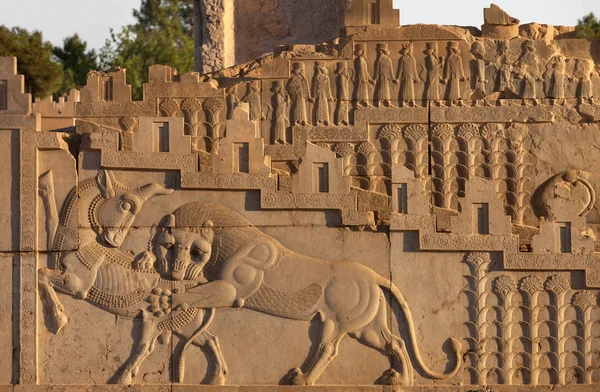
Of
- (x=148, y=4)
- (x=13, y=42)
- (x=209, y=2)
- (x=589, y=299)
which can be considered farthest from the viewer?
(x=148, y=4)

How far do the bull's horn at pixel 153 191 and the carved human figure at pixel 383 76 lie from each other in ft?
8.46

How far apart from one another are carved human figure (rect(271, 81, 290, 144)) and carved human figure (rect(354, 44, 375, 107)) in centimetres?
82

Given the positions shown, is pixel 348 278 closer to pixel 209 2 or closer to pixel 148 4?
pixel 209 2

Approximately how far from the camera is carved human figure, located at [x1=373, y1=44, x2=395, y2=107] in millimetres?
14836

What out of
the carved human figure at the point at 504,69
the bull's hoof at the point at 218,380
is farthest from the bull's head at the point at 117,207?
the carved human figure at the point at 504,69

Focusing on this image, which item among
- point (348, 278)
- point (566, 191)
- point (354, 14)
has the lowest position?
point (348, 278)

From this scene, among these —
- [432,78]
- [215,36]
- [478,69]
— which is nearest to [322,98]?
[432,78]

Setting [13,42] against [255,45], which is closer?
[255,45]

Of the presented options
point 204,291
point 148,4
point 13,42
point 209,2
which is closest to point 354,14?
point 204,291

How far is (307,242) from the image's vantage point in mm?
14414

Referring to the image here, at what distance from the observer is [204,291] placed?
14.3m

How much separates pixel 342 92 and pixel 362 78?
0.91ft

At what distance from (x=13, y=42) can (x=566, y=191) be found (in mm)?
25065

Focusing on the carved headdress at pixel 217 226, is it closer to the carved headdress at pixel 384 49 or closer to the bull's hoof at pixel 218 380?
the bull's hoof at pixel 218 380
